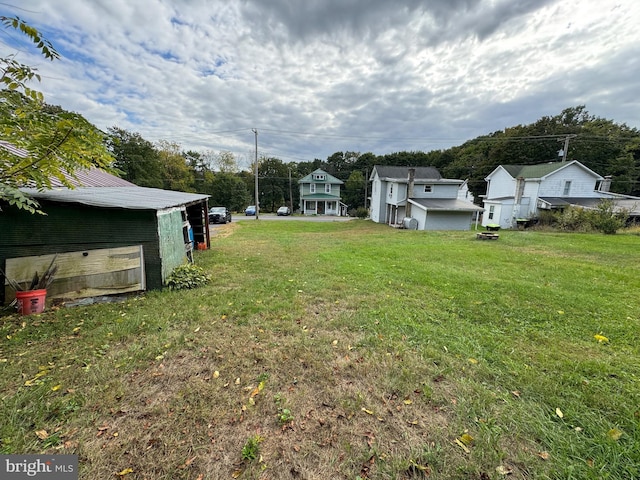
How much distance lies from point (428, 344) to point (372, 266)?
13.3 feet

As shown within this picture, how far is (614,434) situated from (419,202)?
20.6 metres

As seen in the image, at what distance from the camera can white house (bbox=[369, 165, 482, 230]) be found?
20078 mm

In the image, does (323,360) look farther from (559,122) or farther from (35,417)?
(559,122)

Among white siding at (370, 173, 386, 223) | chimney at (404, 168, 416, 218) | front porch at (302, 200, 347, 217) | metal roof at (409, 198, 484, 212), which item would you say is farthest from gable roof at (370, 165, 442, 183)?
front porch at (302, 200, 347, 217)

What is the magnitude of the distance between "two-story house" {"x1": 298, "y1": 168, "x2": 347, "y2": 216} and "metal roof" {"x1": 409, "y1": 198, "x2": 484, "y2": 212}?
16.6 metres

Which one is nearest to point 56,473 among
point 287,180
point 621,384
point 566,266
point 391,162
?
point 621,384

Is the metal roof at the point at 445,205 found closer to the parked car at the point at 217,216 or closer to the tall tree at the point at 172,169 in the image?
the parked car at the point at 217,216

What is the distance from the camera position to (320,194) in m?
37.0

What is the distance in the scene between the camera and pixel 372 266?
23.9ft

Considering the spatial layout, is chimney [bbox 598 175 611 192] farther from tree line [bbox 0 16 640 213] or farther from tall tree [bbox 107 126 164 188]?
tall tree [bbox 107 126 164 188]

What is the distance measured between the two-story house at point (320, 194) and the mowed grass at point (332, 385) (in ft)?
107

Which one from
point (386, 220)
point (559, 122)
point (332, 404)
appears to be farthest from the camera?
point (559, 122)

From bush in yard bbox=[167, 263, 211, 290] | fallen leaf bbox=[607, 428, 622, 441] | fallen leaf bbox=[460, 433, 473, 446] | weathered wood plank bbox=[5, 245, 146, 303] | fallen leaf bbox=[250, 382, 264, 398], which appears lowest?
fallen leaf bbox=[250, 382, 264, 398]

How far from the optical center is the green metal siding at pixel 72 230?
438cm
